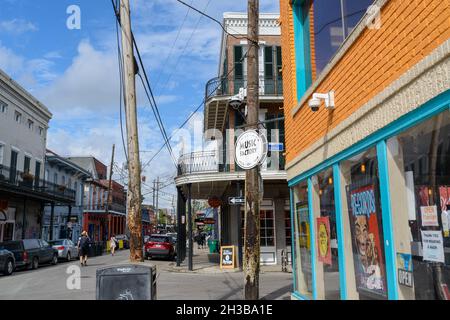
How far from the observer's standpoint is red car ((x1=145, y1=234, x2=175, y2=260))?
2645cm

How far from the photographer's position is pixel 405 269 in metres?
4.59

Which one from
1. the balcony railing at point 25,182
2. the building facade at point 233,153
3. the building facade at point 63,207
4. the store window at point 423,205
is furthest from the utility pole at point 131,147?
the building facade at point 63,207

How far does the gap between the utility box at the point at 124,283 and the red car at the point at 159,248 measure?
21143 millimetres

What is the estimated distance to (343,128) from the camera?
611cm

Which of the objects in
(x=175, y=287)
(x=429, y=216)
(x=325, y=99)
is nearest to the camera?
(x=429, y=216)

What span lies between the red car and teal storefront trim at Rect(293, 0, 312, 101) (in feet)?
64.2

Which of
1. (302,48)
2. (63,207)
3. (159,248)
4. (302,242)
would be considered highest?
(302,48)

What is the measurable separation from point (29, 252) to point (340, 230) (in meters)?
18.4

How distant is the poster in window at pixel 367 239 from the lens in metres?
5.18

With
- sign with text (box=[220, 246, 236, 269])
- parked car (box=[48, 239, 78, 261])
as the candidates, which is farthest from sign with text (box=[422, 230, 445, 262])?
parked car (box=[48, 239, 78, 261])

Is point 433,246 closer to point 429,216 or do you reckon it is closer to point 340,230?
point 429,216

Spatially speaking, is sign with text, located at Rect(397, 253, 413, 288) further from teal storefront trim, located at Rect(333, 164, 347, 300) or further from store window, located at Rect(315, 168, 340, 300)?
store window, located at Rect(315, 168, 340, 300)

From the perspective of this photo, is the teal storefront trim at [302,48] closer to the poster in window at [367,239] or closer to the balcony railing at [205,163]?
the poster in window at [367,239]

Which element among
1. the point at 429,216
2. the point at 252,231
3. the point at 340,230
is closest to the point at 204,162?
the point at 252,231
